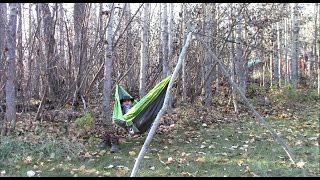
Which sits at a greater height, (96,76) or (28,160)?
(96,76)

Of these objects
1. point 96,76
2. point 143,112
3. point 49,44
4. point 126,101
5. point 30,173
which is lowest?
point 30,173

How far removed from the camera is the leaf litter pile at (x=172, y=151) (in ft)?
13.9

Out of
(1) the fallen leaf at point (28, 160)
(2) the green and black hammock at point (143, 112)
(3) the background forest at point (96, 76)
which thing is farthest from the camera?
(3) the background forest at point (96, 76)

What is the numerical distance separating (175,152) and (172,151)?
0.08 m

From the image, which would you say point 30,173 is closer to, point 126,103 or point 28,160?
point 28,160

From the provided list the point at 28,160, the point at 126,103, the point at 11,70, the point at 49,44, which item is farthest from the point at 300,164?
the point at 49,44

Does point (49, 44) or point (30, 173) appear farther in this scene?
point (49, 44)

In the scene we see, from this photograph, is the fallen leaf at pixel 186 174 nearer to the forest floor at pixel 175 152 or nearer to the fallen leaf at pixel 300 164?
the forest floor at pixel 175 152

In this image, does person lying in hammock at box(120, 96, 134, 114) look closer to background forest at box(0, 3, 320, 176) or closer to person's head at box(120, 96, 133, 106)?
person's head at box(120, 96, 133, 106)

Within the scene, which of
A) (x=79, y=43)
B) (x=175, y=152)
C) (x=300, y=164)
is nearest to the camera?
(x=300, y=164)

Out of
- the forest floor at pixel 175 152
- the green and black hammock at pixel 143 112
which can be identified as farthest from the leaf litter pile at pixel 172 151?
the green and black hammock at pixel 143 112

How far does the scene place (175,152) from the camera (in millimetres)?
5188

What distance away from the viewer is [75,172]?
4.27 meters

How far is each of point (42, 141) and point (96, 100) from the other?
5.22 metres
